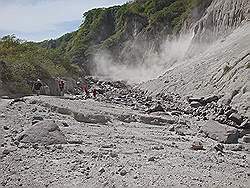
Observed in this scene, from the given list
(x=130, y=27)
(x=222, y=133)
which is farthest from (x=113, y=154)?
(x=130, y=27)

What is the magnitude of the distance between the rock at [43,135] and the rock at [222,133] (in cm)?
549

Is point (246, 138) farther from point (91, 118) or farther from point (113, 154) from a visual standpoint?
point (113, 154)

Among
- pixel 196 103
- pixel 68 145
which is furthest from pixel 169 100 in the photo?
pixel 68 145

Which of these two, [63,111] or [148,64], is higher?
[63,111]

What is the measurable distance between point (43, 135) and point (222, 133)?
6.23 metres

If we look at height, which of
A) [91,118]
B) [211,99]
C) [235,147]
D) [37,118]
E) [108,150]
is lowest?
[211,99]

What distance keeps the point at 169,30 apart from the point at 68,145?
47544 mm

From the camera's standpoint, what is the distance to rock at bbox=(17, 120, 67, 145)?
37.3ft

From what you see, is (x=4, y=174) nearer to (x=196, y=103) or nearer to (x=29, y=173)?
(x=29, y=173)

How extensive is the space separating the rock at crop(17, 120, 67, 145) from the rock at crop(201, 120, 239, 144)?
549cm

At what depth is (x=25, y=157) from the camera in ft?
34.3

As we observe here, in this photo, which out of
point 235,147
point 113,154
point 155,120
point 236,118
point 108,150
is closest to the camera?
point 113,154

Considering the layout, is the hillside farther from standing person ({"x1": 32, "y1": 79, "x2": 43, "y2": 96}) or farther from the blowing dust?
standing person ({"x1": 32, "y1": 79, "x2": 43, "y2": 96})

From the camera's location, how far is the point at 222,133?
48.8 ft
